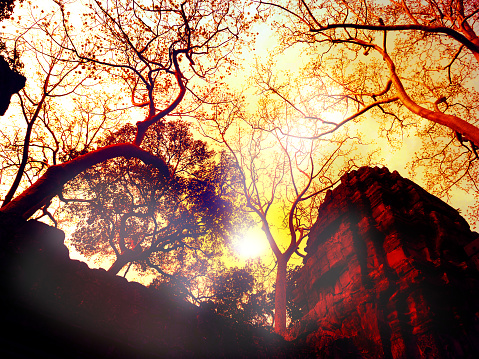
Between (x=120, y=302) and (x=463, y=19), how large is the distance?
12.3m

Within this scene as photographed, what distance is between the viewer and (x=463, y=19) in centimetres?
712

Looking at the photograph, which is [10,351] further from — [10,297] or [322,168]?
[322,168]

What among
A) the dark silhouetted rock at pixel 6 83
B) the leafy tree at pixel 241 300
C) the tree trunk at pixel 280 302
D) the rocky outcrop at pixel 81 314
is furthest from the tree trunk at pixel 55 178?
the tree trunk at pixel 280 302

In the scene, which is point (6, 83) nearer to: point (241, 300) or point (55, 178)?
point (55, 178)

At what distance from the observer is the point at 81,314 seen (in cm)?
425

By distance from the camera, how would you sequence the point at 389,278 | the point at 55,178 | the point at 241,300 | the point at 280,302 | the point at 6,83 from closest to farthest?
1. the point at 6,83
2. the point at 55,178
3. the point at 389,278
4. the point at 241,300
5. the point at 280,302

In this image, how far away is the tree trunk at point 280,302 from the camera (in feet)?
33.8

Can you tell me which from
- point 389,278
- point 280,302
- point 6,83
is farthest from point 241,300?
point 6,83

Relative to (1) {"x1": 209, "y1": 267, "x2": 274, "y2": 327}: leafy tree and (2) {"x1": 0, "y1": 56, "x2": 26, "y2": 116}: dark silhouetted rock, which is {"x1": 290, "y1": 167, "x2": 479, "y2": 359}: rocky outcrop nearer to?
(1) {"x1": 209, "y1": 267, "x2": 274, "y2": 327}: leafy tree

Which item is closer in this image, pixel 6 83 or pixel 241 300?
pixel 6 83

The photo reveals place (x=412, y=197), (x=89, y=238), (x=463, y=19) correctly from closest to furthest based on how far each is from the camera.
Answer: (x=463, y=19)
(x=412, y=197)
(x=89, y=238)

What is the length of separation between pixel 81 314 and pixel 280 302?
9.07 meters

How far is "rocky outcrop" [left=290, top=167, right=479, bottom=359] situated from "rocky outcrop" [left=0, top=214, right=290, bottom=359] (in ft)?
11.6

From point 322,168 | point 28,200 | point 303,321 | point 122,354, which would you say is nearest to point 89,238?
point 28,200
